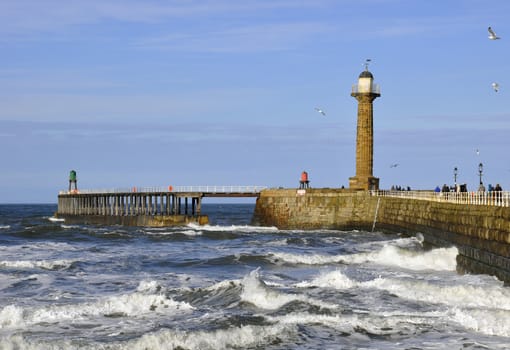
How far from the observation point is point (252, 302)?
21438 mm

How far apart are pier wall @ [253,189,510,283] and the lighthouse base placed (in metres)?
1.91

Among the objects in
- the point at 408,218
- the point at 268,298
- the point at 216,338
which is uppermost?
the point at 408,218

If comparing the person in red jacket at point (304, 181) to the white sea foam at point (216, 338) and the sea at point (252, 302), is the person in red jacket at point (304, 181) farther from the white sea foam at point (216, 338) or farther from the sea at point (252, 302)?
the white sea foam at point (216, 338)

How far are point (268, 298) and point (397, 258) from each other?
41.2 ft

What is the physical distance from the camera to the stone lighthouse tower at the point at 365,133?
5875 centimetres

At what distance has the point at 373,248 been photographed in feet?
131

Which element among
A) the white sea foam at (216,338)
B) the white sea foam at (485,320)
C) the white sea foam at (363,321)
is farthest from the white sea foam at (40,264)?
the white sea foam at (485,320)

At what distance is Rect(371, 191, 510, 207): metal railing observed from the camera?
81.3 ft

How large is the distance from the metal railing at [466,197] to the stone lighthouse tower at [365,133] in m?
3.79

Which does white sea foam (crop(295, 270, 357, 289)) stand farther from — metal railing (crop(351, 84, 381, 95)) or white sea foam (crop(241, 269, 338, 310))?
metal railing (crop(351, 84, 381, 95))

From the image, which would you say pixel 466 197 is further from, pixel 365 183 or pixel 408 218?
pixel 365 183

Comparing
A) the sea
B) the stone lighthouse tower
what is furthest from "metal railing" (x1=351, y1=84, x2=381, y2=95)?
the sea

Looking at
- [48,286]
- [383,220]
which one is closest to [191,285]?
[48,286]

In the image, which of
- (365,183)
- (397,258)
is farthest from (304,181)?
(397,258)
